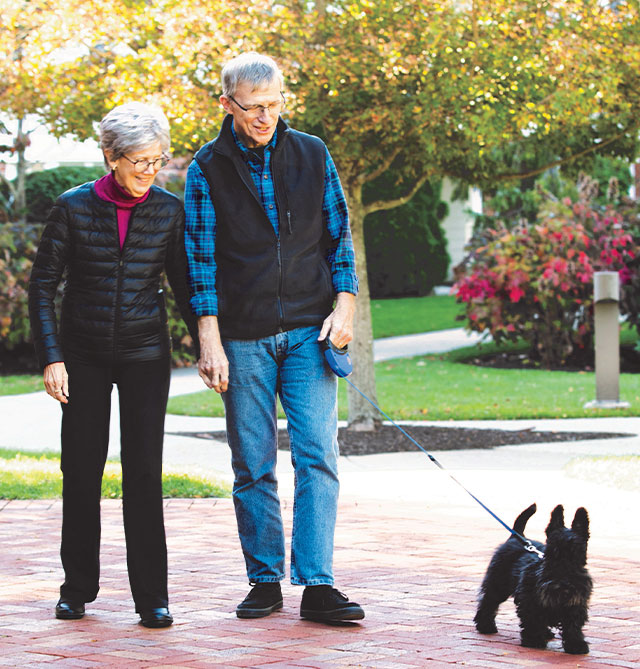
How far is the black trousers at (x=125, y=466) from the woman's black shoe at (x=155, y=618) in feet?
0.08

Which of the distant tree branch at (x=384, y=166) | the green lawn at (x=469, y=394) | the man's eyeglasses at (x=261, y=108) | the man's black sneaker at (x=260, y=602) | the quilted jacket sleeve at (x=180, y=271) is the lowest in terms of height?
the green lawn at (x=469, y=394)

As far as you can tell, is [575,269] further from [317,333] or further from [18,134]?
[317,333]

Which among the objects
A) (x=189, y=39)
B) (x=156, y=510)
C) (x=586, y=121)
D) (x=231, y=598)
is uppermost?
(x=189, y=39)

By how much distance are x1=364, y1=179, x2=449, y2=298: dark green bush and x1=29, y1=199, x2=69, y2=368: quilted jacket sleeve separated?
21804 millimetres

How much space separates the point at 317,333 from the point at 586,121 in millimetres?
5847

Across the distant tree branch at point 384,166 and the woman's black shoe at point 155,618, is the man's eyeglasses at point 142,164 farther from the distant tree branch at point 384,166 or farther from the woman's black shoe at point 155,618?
the distant tree branch at point 384,166

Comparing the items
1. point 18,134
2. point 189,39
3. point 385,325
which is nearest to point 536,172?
point 189,39

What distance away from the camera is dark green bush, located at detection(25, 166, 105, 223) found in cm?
1941

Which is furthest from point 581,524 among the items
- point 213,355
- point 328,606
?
point 213,355

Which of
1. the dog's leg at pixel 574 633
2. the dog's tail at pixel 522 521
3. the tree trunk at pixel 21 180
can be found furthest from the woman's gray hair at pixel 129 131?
the tree trunk at pixel 21 180

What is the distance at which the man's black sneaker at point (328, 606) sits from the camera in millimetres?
3891

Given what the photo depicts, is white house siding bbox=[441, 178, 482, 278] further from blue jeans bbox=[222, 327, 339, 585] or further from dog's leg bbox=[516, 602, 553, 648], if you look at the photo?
dog's leg bbox=[516, 602, 553, 648]

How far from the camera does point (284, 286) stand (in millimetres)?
4008

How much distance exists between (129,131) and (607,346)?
9258 mm
